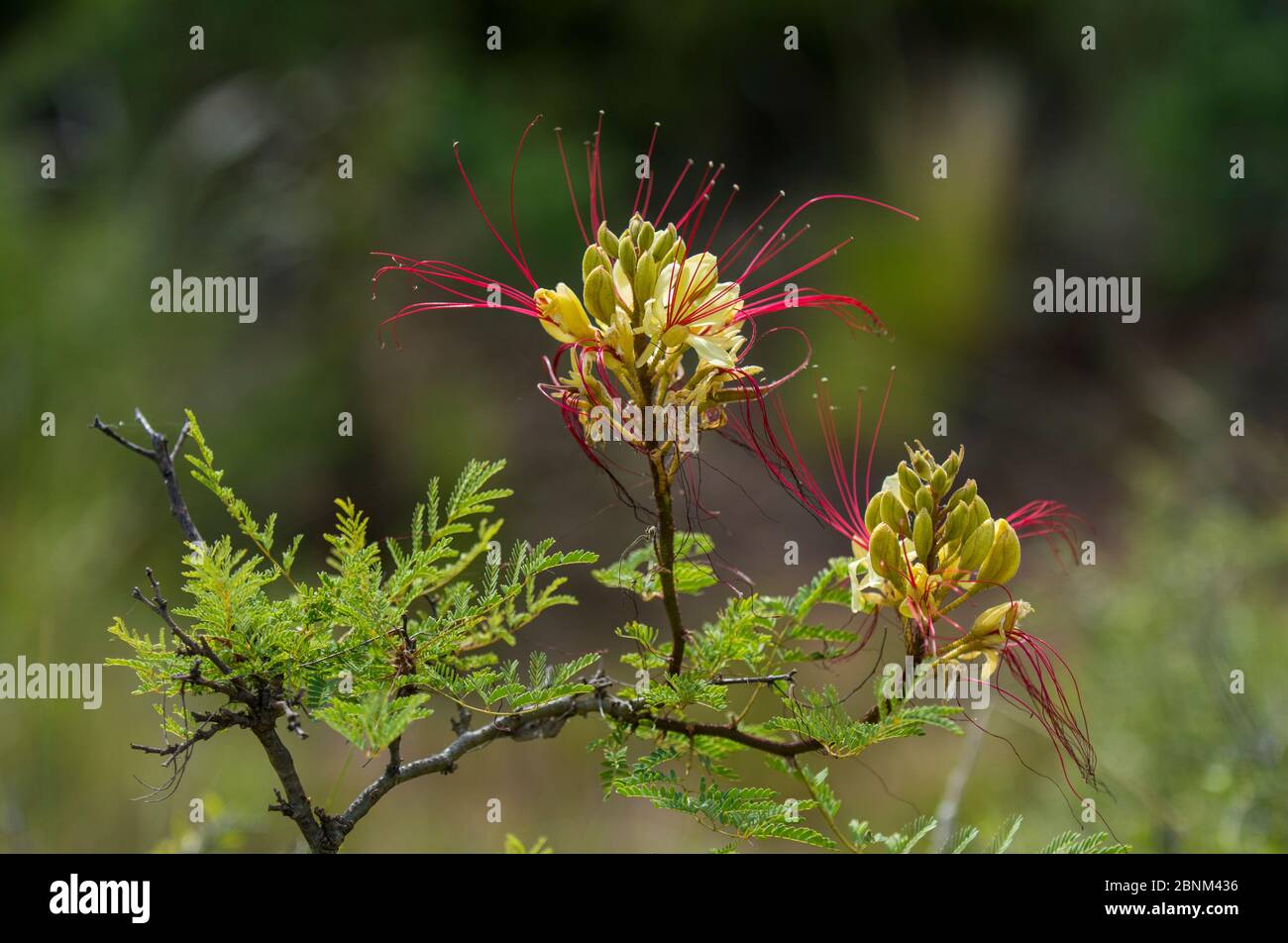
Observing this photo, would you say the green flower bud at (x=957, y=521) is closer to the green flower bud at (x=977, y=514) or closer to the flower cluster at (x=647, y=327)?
the green flower bud at (x=977, y=514)

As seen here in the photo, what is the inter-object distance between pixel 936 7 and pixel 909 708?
4.21 metres

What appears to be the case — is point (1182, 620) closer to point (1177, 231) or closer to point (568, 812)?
point (568, 812)

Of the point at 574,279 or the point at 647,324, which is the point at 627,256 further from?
the point at 574,279

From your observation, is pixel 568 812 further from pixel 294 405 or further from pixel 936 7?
pixel 936 7

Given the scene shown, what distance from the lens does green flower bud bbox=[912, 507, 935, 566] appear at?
22.9 inches

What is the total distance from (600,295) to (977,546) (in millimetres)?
224

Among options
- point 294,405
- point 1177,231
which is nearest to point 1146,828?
point 294,405

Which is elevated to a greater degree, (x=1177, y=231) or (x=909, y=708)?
(x=1177, y=231)

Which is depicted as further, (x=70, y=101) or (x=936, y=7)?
(x=936, y=7)

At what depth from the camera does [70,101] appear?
3.60m

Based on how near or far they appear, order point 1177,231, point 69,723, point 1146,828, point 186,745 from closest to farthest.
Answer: point 186,745
point 1146,828
point 69,723
point 1177,231

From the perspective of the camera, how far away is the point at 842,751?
58 cm
